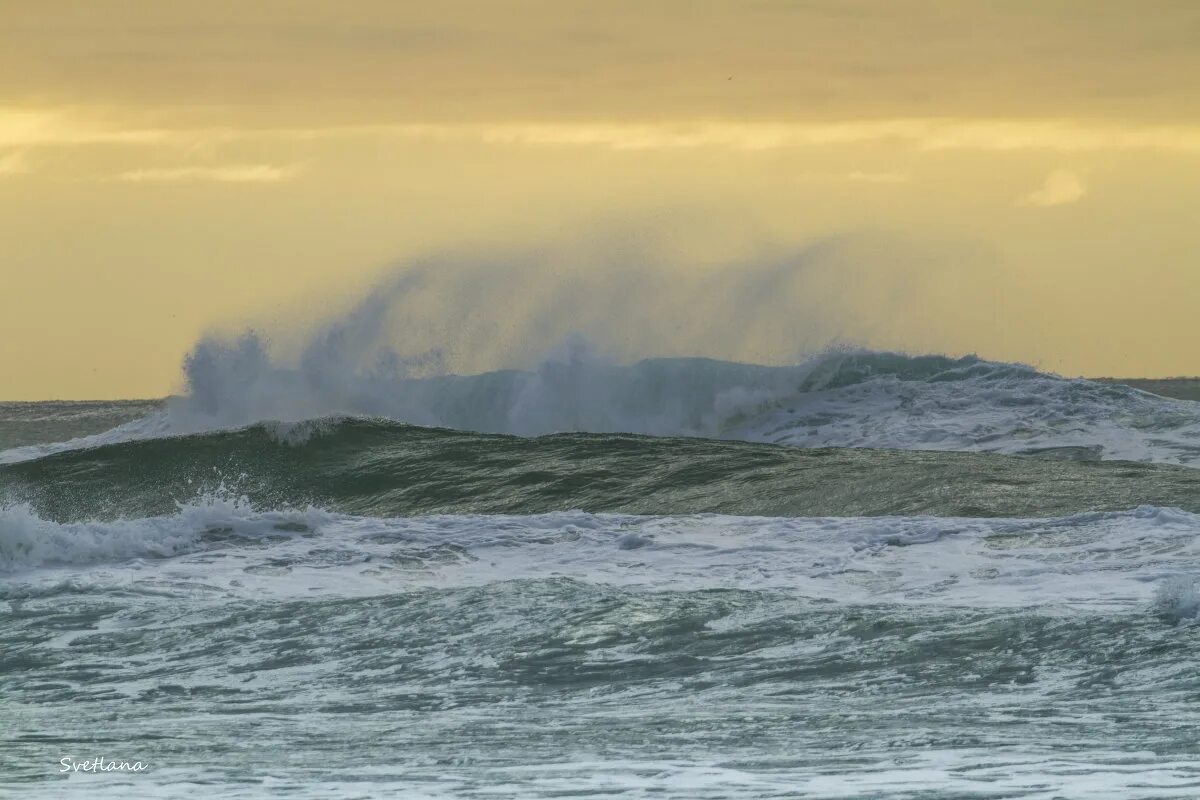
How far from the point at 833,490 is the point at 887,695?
8393mm

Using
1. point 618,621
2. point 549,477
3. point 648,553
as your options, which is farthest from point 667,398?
point 618,621

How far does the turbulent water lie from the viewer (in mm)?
6227

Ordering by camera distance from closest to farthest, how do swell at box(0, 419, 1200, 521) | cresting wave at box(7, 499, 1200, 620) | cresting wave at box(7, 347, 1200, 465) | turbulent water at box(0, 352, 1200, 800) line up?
turbulent water at box(0, 352, 1200, 800)
cresting wave at box(7, 499, 1200, 620)
swell at box(0, 419, 1200, 521)
cresting wave at box(7, 347, 1200, 465)

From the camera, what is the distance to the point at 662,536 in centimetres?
1306

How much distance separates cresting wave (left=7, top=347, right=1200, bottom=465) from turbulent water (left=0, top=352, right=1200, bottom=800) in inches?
72.5

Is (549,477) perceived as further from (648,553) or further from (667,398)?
(667,398)

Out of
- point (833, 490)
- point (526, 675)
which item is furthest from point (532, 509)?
point (526, 675)

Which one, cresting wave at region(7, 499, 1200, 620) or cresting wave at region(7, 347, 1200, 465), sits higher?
cresting wave at region(7, 347, 1200, 465)

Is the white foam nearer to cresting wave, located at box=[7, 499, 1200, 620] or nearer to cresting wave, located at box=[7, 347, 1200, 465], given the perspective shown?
cresting wave, located at box=[7, 499, 1200, 620]

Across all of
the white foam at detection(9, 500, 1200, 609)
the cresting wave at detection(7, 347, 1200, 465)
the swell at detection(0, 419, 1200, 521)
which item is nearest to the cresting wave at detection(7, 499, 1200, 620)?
the white foam at detection(9, 500, 1200, 609)

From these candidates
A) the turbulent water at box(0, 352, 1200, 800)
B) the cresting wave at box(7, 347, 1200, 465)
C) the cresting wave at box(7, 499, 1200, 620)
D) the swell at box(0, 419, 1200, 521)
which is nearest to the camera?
the turbulent water at box(0, 352, 1200, 800)

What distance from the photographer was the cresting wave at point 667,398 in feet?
74.9

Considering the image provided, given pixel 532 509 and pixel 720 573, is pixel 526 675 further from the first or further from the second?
pixel 532 509

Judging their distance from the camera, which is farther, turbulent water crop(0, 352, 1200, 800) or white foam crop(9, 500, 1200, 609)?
white foam crop(9, 500, 1200, 609)
